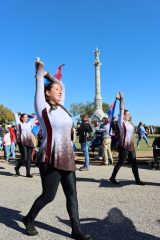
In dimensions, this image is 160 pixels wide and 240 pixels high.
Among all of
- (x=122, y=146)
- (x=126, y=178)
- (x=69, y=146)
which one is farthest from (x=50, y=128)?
(x=126, y=178)

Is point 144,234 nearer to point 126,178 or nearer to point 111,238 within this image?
point 111,238

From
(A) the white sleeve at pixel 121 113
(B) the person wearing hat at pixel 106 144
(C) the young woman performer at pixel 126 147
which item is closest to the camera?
(A) the white sleeve at pixel 121 113

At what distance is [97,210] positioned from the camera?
575 centimetres

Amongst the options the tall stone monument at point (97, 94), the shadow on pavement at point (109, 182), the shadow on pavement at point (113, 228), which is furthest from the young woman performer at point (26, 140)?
the tall stone monument at point (97, 94)

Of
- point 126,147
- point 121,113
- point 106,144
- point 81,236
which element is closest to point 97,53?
point 106,144

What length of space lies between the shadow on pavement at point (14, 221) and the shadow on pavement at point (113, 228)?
12.1 inches

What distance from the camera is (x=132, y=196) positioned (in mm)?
6848

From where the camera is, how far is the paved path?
459cm

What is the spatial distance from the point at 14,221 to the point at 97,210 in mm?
1319

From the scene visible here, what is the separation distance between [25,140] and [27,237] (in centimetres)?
568

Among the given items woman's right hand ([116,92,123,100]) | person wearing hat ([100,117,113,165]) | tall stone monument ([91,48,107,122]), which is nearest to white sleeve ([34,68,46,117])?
woman's right hand ([116,92,123,100])

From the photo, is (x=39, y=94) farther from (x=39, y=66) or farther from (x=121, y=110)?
(x=121, y=110)

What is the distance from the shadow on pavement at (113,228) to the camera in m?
4.41

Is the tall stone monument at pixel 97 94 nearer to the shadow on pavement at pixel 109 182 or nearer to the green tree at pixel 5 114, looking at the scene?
the green tree at pixel 5 114
